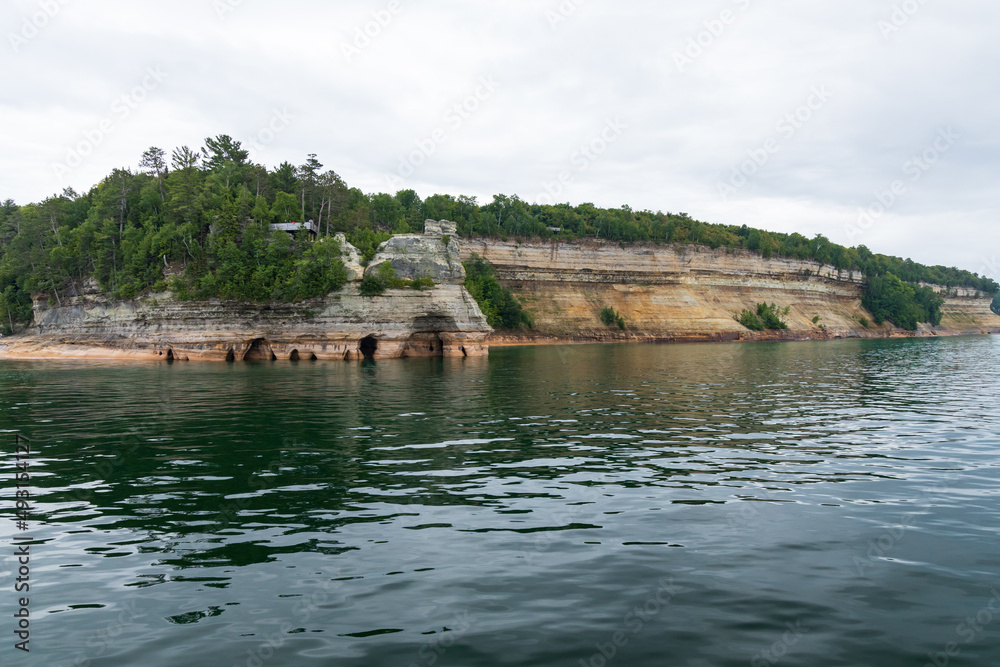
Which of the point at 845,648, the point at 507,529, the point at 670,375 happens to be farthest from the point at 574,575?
the point at 670,375

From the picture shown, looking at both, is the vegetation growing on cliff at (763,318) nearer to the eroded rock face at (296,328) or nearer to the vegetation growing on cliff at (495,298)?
the vegetation growing on cliff at (495,298)

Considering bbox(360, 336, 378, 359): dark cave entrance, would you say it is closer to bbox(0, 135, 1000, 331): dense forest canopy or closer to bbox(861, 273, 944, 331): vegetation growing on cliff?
bbox(0, 135, 1000, 331): dense forest canopy

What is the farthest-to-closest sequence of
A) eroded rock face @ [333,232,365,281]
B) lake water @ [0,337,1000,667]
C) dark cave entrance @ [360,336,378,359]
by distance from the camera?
dark cave entrance @ [360,336,378,359]
eroded rock face @ [333,232,365,281]
lake water @ [0,337,1000,667]

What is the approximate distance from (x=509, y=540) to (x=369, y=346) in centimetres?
5472

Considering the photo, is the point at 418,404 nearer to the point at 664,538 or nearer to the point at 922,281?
the point at 664,538

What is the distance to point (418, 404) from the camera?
26.4 m

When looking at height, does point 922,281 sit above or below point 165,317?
above

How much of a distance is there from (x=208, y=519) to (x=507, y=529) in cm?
563

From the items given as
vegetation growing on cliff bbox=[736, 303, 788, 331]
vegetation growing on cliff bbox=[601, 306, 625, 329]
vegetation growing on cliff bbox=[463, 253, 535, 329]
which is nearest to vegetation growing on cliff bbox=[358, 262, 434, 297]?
vegetation growing on cliff bbox=[463, 253, 535, 329]

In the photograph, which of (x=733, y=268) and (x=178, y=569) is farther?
(x=733, y=268)

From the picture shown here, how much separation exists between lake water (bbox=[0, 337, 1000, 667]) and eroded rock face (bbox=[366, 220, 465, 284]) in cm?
3858

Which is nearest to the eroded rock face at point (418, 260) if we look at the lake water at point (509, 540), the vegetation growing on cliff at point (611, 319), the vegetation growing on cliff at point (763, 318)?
the lake water at point (509, 540)

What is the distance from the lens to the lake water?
682 centimetres

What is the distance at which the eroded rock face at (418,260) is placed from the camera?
196 feet
